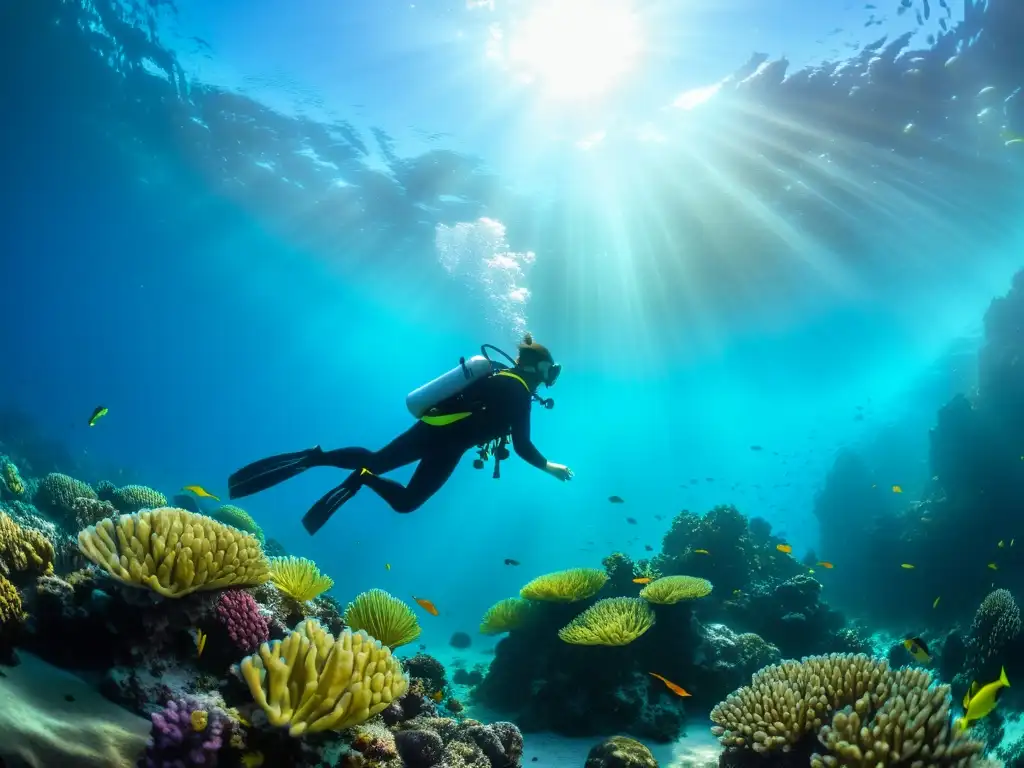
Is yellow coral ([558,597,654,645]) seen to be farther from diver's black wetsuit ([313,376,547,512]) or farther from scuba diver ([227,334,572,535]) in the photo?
diver's black wetsuit ([313,376,547,512])

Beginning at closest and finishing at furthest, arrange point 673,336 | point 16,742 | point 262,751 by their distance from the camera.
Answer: point 16,742, point 262,751, point 673,336

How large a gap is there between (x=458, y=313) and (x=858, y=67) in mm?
25794

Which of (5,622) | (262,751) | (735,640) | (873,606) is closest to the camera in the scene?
(262,751)

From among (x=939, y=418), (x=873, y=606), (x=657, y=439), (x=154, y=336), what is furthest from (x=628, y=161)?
(x=154, y=336)

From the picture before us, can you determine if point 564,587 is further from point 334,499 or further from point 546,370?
point 334,499

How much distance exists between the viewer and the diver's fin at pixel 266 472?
18.7 ft

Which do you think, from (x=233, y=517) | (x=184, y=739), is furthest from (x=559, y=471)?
(x=233, y=517)

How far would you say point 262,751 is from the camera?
8.04 ft

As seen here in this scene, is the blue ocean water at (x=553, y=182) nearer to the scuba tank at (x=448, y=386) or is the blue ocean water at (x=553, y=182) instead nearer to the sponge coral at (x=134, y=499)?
the scuba tank at (x=448, y=386)

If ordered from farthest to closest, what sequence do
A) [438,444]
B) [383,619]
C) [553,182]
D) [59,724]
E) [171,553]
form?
[553,182]
[438,444]
[383,619]
[171,553]
[59,724]

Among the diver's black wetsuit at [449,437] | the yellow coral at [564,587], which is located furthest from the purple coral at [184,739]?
the yellow coral at [564,587]

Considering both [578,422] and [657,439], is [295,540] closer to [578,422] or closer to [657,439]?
[578,422]

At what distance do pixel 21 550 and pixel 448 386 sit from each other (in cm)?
430

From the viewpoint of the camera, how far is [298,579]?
478cm
